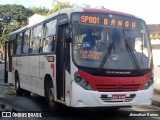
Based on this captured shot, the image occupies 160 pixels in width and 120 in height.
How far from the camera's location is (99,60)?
29.0 ft

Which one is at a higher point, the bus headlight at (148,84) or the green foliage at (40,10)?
the green foliage at (40,10)

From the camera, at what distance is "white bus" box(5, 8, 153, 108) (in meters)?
8.71

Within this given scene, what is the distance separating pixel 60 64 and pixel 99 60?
141 cm

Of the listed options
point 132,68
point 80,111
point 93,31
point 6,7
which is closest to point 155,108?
point 80,111

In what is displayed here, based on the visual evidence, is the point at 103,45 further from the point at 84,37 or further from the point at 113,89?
the point at 113,89

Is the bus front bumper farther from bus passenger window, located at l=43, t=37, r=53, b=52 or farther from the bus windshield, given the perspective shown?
bus passenger window, located at l=43, t=37, r=53, b=52

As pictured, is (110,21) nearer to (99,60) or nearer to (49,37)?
(99,60)

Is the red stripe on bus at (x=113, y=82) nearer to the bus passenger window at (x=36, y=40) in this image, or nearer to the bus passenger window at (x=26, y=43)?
the bus passenger window at (x=36, y=40)

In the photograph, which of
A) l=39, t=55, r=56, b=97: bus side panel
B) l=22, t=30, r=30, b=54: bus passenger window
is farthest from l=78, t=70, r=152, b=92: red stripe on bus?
l=22, t=30, r=30, b=54: bus passenger window

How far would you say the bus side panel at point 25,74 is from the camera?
1377cm

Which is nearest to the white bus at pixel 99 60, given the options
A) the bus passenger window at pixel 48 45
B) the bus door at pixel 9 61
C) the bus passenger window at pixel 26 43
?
the bus passenger window at pixel 48 45

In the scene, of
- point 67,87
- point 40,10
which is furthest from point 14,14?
point 67,87

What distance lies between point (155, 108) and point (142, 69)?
12.6 feet

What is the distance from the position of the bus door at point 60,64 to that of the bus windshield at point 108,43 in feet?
2.71
